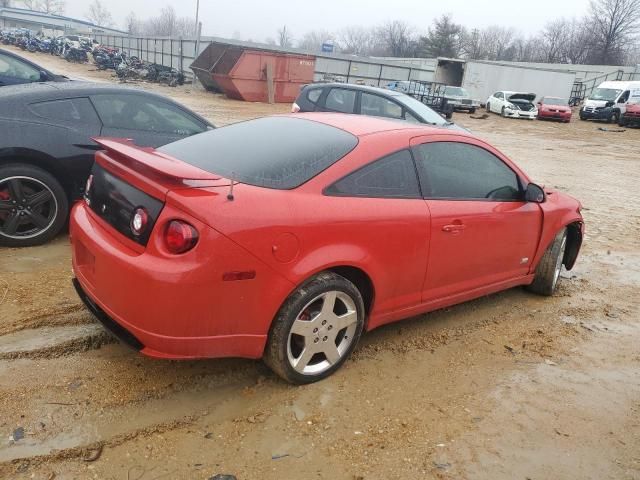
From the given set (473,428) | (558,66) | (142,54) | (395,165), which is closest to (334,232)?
(395,165)

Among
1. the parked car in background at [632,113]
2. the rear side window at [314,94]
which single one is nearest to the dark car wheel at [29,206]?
the rear side window at [314,94]

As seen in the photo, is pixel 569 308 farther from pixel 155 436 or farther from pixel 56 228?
pixel 56 228

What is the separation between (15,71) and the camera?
9.25 metres

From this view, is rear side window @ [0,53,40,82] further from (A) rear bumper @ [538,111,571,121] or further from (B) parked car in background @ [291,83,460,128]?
(A) rear bumper @ [538,111,571,121]

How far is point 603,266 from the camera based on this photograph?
593 centimetres

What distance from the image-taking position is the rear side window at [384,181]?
10.0ft

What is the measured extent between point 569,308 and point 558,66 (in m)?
57.4

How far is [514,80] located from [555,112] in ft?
23.2

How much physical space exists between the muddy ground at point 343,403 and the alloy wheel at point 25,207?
0.22m

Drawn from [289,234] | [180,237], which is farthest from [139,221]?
[289,234]

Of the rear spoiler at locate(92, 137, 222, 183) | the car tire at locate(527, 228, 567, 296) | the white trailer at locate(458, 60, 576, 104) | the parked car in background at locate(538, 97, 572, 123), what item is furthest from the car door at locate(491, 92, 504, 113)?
the rear spoiler at locate(92, 137, 222, 183)

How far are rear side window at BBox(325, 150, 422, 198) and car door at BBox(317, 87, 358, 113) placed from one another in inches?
294

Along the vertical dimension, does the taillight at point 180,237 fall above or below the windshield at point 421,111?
below

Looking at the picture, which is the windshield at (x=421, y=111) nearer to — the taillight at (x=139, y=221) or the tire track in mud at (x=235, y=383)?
the tire track in mud at (x=235, y=383)
